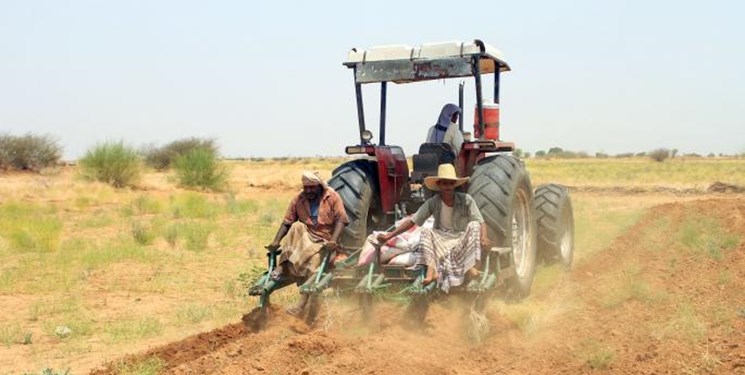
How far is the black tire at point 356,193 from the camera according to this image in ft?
26.1

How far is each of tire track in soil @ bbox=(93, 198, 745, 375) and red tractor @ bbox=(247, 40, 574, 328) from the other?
333mm

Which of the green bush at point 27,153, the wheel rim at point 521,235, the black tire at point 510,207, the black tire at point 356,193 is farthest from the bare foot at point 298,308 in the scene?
the green bush at point 27,153

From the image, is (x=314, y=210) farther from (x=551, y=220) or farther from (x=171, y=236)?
(x=171, y=236)

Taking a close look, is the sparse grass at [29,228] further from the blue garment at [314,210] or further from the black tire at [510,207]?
the black tire at [510,207]

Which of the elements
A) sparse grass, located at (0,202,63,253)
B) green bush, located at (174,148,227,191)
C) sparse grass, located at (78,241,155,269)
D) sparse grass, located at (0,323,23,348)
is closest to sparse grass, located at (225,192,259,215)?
sparse grass, located at (0,202,63,253)

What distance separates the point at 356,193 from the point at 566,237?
3517 millimetres

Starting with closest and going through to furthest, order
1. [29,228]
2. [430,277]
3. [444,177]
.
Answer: [430,277] → [444,177] → [29,228]

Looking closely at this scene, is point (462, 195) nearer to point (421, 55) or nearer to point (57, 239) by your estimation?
point (421, 55)

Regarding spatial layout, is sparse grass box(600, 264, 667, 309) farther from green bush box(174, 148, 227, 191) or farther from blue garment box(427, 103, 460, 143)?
green bush box(174, 148, 227, 191)

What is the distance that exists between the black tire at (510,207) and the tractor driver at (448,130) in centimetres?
38

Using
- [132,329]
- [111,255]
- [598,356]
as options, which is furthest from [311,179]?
[111,255]

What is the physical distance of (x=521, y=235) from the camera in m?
8.77

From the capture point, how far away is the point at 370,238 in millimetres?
7332

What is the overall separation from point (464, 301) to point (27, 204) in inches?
762
